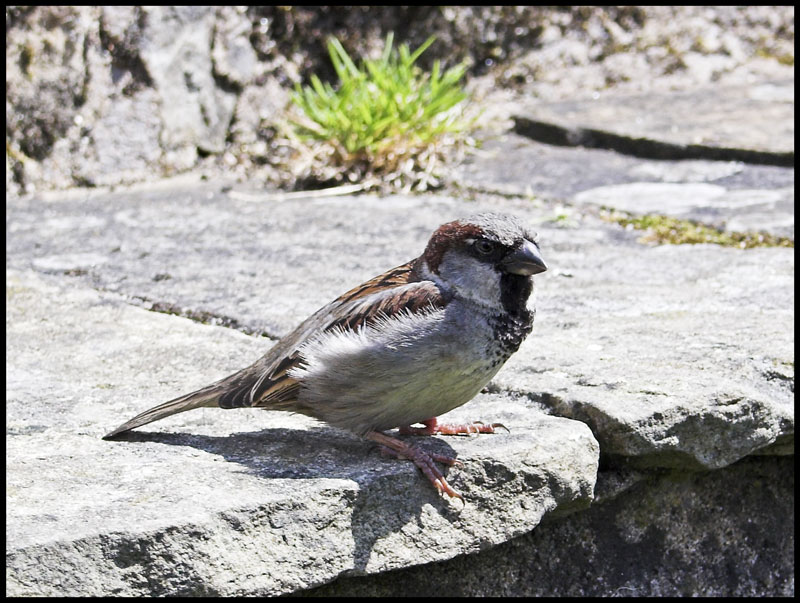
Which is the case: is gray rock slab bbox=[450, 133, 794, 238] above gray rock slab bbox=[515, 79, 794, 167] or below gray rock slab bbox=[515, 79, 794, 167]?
below

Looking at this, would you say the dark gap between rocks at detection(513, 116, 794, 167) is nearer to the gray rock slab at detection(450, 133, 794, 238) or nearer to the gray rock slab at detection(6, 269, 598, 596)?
the gray rock slab at detection(450, 133, 794, 238)

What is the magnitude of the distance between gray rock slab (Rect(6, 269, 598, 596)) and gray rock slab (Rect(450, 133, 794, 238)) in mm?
1769

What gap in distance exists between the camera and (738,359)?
2830mm

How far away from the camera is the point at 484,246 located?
8.60 feet

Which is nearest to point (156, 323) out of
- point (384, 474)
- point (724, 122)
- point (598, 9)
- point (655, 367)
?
point (384, 474)

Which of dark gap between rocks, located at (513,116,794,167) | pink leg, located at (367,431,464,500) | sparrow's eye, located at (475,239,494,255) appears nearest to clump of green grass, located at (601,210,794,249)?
dark gap between rocks, located at (513,116,794,167)

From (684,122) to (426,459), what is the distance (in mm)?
3361

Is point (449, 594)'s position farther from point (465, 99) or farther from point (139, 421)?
point (465, 99)

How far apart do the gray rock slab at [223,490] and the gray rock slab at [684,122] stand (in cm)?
253

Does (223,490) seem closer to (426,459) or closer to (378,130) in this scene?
(426,459)

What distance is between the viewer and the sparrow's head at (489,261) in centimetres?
258

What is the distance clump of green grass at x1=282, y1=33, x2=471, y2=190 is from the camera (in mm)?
4848

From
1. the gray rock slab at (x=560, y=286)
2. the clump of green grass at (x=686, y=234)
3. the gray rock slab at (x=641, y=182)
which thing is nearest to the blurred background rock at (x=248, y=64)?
the gray rock slab at (x=560, y=286)

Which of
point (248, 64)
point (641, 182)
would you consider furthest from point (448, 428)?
point (248, 64)
